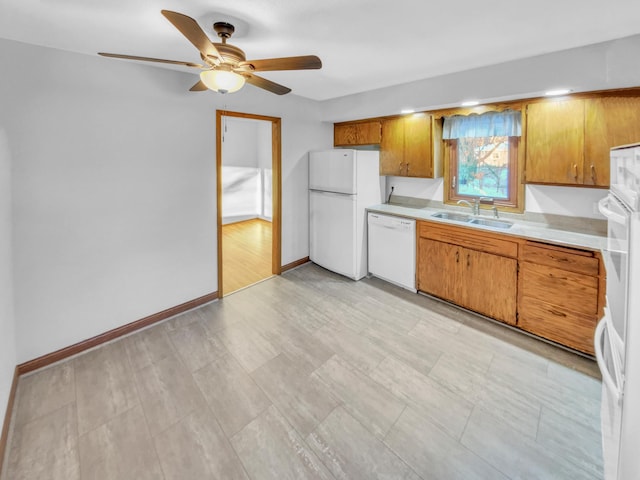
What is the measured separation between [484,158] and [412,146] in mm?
787

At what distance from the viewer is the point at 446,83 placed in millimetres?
2945

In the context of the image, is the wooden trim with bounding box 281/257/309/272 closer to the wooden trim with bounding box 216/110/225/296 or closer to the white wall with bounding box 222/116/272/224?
the wooden trim with bounding box 216/110/225/296

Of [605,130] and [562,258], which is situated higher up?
[605,130]

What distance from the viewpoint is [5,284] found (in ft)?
6.39

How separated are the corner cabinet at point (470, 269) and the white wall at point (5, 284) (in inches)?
135

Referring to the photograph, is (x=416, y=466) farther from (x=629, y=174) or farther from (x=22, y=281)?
(x=22, y=281)

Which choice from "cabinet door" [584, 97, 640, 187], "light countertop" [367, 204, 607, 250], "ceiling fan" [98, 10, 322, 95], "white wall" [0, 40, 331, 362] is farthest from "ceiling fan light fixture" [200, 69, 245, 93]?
"cabinet door" [584, 97, 640, 187]

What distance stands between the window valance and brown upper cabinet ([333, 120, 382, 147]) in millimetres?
859

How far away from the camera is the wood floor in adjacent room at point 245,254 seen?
401 cm

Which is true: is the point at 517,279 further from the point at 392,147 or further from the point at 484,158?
the point at 392,147

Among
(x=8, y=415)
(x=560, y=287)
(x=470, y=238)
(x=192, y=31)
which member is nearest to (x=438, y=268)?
(x=470, y=238)

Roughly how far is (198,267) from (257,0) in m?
2.46

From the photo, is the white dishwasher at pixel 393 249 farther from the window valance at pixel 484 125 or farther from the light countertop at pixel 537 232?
the window valance at pixel 484 125

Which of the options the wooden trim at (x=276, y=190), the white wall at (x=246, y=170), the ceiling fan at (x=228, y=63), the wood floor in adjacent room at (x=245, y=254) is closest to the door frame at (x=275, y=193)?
the wooden trim at (x=276, y=190)
